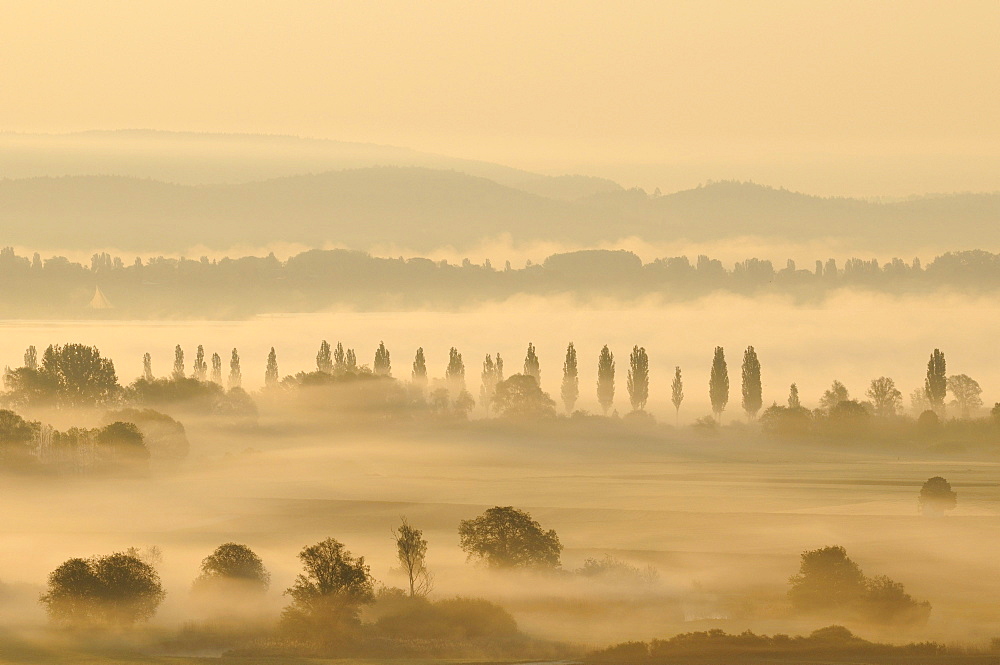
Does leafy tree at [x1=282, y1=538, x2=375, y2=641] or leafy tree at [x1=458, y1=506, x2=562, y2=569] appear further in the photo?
leafy tree at [x1=458, y1=506, x2=562, y2=569]

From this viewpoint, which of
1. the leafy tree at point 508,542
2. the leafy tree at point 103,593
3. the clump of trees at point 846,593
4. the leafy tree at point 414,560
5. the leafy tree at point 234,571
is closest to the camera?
the clump of trees at point 846,593

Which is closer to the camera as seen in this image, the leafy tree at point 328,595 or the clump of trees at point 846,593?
the leafy tree at point 328,595

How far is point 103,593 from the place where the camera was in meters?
131

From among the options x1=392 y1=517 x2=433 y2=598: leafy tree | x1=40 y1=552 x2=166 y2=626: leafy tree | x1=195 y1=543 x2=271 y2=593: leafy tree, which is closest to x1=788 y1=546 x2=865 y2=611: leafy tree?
x1=392 y1=517 x2=433 y2=598: leafy tree

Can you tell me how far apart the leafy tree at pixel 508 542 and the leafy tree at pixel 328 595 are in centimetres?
1606

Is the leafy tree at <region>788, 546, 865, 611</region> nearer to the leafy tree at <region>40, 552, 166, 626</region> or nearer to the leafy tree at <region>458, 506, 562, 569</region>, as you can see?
the leafy tree at <region>458, 506, 562, 569</region>

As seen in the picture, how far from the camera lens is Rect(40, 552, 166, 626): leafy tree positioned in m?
129

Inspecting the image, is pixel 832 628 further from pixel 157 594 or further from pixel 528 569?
pixel 157 594

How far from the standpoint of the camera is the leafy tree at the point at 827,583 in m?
132

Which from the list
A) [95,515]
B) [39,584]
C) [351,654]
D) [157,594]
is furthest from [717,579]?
[95,515]

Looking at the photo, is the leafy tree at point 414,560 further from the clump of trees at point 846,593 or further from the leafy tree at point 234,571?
the clump of trees at point 846,593

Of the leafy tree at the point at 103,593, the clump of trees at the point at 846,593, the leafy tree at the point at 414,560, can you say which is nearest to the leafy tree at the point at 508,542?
the leafy tree at the point at 414,560

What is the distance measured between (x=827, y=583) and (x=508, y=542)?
31861mm

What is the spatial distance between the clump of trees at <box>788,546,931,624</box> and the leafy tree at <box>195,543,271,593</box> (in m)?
50.3
